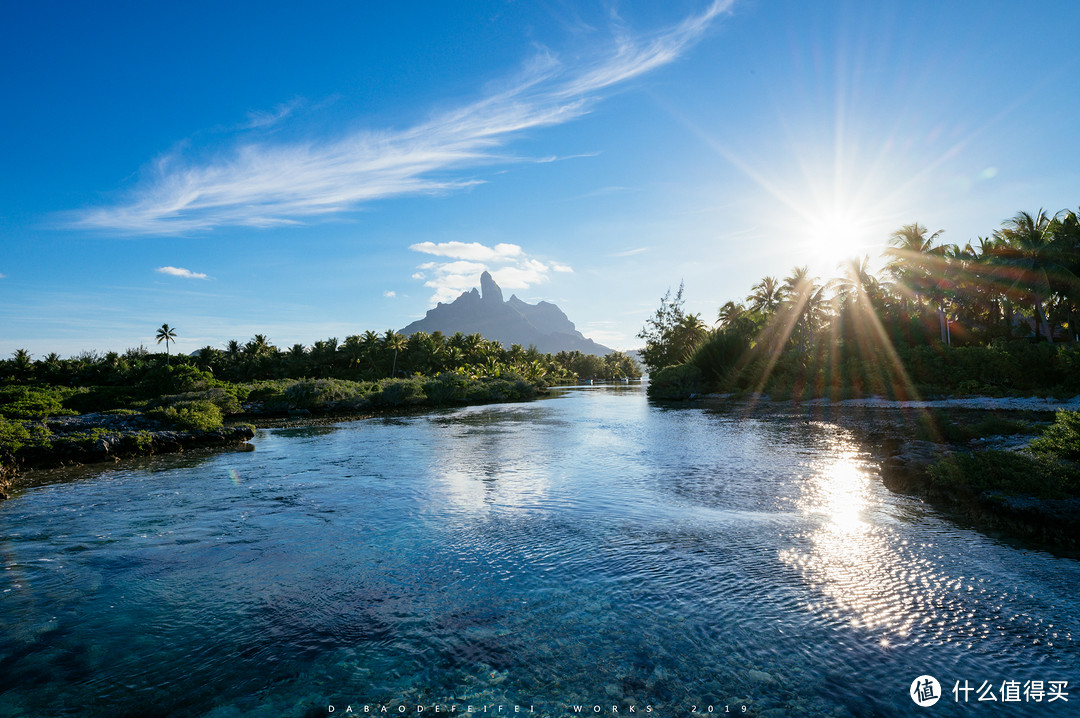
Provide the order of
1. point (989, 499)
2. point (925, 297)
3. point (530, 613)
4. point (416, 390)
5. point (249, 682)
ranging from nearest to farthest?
point (249, 682) < point (530, 613) < point (989, 499) < point (925, 297) < point (416, 390)

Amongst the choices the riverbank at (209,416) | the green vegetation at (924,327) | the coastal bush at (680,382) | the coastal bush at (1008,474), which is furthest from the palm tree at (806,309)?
the coastal bush at (1008,474)

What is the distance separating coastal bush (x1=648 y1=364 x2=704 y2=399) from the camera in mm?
63062

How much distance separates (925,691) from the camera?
4969 mm

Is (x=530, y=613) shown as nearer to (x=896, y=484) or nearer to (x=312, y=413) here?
(x=896, y=484)

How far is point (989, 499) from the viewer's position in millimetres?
10555

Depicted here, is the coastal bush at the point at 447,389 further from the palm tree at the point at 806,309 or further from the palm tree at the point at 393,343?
the palm tree at the point at 806,309

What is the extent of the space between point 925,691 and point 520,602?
4.91 m

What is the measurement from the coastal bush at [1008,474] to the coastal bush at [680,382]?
49.5 m

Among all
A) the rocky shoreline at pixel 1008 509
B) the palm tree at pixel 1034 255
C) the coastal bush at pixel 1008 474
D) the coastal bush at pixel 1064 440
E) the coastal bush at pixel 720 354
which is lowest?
the rocky shoreline at pixel 1008 509

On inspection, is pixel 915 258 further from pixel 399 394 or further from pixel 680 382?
pixel 399 394

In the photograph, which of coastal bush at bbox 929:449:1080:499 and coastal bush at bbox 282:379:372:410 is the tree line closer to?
coastal bush at bbox 282:379:372:410

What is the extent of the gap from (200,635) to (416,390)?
55.5 m

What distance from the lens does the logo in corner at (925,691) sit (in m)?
4.82

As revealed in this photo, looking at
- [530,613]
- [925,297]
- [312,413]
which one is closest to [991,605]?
[530,613]
